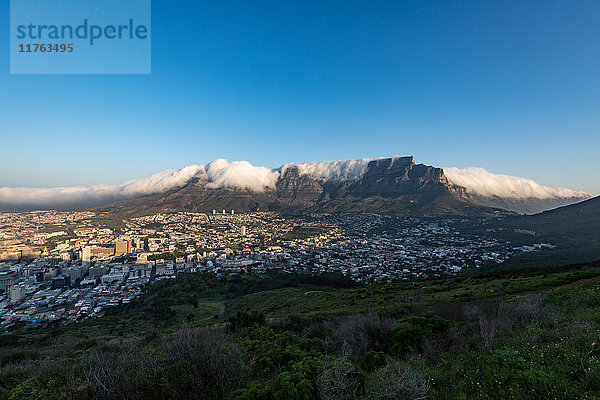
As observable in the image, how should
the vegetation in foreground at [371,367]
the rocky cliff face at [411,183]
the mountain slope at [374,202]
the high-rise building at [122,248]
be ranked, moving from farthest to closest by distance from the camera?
the rocky cliff face at [411,183] → the mountain slope at [374,202] → the high-rise building at [122,248] → the vegetation in foreground at [371,367]

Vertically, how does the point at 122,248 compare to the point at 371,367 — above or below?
below

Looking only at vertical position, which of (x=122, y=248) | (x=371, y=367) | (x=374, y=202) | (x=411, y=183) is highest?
(x=411, y=183)

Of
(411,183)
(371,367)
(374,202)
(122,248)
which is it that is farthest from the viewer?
(411,183)

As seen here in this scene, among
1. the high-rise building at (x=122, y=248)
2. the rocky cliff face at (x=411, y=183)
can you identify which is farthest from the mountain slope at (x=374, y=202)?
the high-rise building at (x=122, y=248)

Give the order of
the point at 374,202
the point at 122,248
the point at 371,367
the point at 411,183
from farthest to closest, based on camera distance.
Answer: the point at 411,183, the point at 374,202, the point at 122,248, the point at 371,367

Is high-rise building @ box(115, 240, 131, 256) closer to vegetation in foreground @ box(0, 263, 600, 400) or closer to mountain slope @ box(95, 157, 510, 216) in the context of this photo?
vegetation in foreground @ box(0, 263, 600, 400)

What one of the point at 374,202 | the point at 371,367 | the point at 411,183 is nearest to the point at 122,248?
the point at 371,367

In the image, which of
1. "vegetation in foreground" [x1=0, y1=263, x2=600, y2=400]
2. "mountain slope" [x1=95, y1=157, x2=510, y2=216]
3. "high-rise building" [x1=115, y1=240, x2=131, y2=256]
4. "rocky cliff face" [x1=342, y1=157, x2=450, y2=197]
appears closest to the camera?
"vegetation in foreground" [x1=0, y1=263, x2=600, y2=400]

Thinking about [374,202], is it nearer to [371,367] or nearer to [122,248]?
[122,248]

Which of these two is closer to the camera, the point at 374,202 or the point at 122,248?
the point at 122,248

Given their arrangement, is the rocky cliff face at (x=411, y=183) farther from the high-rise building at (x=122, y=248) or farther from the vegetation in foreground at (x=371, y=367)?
the vegetation in foreground at (x=371, y=367)

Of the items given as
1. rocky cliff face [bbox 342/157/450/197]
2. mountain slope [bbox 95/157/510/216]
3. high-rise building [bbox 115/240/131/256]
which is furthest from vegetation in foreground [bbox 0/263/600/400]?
rocky cliff face [bbox 342/157/450/197]

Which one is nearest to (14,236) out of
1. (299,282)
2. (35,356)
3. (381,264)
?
(299,282)
